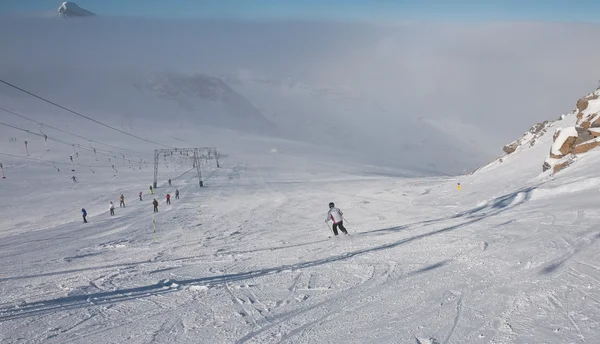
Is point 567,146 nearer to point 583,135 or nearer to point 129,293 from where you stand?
point 583,135

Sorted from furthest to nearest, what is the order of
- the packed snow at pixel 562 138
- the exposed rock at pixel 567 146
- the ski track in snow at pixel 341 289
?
the packed snow at pixel 562 138
the exposed rock at pixel 567 146
the ski track in snow at pixel 341 289

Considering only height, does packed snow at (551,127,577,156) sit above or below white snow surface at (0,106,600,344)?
above

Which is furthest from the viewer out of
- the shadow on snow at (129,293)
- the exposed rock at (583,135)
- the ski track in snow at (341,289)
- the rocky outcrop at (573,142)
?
the exposed rock at (583,135)

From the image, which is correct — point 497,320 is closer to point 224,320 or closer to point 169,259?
point 224,320

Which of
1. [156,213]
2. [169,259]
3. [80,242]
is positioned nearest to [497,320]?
[169,259]

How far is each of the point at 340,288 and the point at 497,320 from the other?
297 centimetres

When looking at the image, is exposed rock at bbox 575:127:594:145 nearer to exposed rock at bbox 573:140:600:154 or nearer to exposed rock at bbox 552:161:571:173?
exposed rock at bbox 573:140:600:154

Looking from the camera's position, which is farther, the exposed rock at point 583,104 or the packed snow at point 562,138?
the exposed rock at point 583,104

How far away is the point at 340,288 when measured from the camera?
788 cm

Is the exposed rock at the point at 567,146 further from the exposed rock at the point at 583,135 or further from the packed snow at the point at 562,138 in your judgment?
the exposed rock at the point at 583,135

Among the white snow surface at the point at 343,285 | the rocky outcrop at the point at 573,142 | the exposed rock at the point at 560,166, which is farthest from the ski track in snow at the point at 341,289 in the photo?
the rocky outcrop at the point at 573,142

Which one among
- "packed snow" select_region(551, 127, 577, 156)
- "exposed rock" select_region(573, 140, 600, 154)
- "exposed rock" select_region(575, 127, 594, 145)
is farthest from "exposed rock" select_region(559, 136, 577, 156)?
"exposed rock" select_region(573, 140, 600, 154)

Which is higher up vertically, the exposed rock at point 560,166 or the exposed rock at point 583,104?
the exposed rock at point 583,104

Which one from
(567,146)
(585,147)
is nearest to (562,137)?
(567,146)
